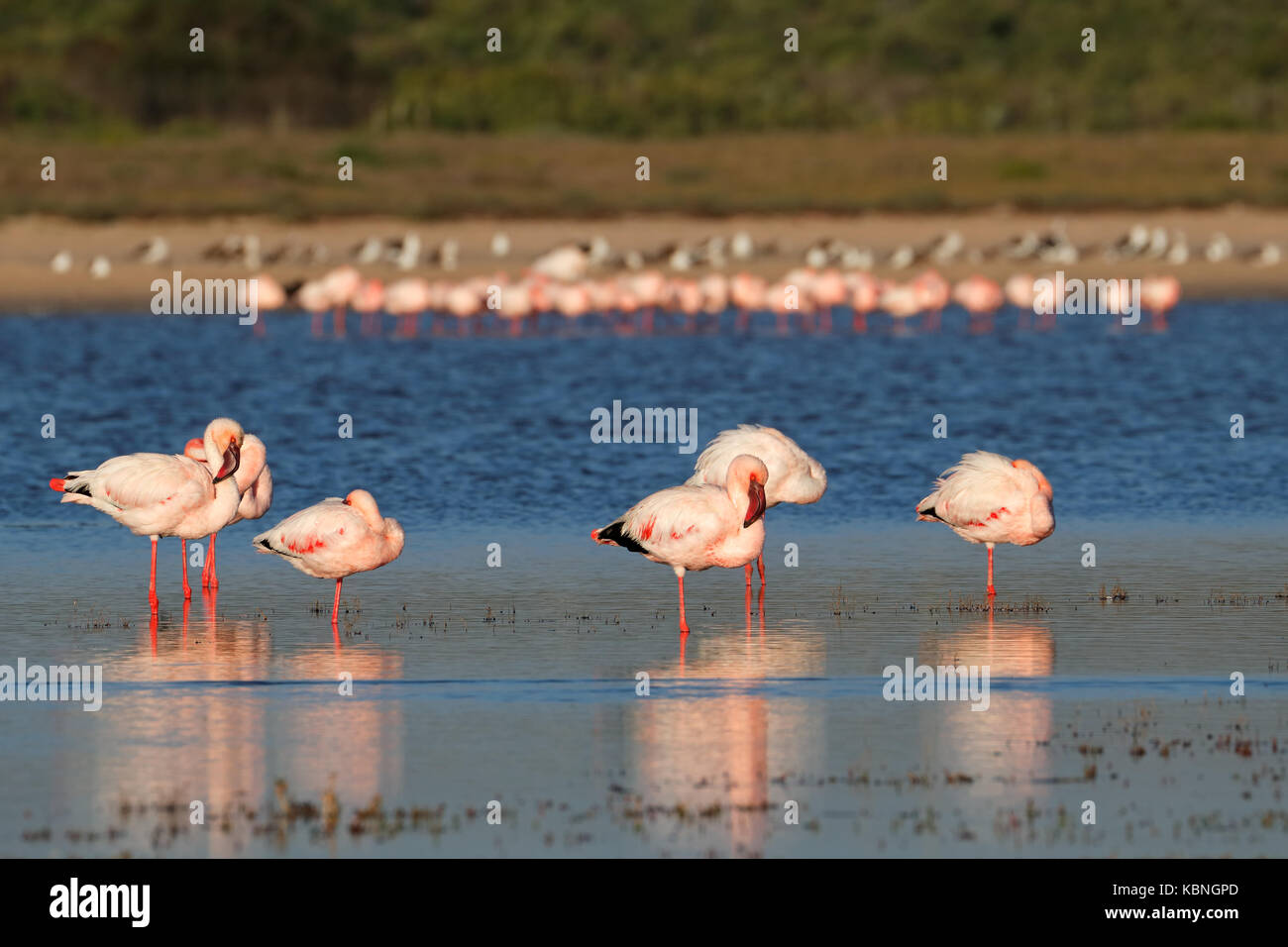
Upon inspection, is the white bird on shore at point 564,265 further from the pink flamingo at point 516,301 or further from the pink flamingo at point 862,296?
the pink flamingo at point 862,296

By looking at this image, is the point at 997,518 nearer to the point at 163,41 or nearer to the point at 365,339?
the point at 365,339

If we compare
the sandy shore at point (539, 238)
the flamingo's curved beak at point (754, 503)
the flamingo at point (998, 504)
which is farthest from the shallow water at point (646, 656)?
the sandy shore at point (539, 238)

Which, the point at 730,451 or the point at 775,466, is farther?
the point at 730,451

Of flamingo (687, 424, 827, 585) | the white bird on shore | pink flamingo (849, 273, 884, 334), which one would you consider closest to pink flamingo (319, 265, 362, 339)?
the white bird on shore

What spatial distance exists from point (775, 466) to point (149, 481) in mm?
4025

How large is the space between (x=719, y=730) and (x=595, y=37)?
3529 inches

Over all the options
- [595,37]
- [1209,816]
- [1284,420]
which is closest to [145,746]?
[1209,816]

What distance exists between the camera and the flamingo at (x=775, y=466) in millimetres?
15242

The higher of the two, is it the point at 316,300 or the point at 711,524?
the point at 316,300

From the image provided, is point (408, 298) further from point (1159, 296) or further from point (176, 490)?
point (176, 490)

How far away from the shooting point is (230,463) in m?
14.1

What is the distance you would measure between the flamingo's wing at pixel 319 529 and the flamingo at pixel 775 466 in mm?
2739

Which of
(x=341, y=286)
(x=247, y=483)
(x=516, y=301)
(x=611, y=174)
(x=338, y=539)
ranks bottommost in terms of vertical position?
(x=338, y=539)

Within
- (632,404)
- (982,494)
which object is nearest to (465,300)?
(632,404)
